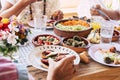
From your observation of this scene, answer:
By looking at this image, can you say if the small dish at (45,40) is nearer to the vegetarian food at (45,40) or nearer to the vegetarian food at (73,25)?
the vegetarian food at (45,40)

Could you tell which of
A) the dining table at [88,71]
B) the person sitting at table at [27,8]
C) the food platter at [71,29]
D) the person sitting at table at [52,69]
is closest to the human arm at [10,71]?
the person sitting at table at [52,69]

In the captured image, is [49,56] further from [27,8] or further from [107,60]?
[27,8]

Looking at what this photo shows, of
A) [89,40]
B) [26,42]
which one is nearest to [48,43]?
[26,42]

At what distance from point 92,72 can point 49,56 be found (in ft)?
0.82

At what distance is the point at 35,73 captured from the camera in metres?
1.03

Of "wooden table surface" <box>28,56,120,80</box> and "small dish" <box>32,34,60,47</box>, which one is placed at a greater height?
"small dish" <box>32,34,60,47</box>

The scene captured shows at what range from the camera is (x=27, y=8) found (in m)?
2.11

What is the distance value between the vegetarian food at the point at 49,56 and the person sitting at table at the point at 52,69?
0.42 ft

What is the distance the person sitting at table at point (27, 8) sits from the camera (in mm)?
1779

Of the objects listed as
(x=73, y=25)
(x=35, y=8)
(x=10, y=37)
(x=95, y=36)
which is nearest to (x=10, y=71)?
(x=10, y=37)

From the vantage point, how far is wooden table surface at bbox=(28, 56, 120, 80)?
1.03 m

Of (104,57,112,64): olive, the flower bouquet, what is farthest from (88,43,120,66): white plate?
the flower bouquet

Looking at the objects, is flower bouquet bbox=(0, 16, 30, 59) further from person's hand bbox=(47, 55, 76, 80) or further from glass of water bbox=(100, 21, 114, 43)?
glass of water bbox=(100, 21, 114, 43)

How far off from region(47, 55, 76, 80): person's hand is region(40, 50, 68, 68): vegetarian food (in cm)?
13
